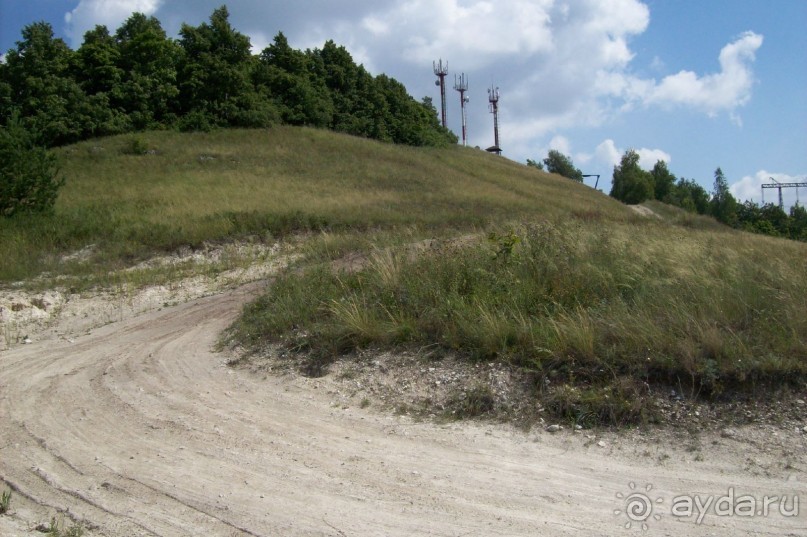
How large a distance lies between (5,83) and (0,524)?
5989 centimetres

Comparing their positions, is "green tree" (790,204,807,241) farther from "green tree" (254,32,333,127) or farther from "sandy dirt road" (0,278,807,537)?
"sandy dirt road" (0,278,807,537)

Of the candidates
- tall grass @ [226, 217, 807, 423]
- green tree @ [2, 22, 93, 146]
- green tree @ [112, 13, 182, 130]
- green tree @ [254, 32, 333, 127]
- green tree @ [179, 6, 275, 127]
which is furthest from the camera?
green tree @ [254, 32, 333, 127]

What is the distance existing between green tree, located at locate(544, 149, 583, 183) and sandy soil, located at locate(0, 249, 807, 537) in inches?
5078

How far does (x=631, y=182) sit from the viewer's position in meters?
97.9

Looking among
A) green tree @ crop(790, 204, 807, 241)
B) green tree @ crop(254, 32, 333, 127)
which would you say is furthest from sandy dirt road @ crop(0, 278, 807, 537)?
green tree @ crop(790, 204, 807, 241)

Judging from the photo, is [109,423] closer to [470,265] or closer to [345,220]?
[470,265]

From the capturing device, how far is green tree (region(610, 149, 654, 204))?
314ft

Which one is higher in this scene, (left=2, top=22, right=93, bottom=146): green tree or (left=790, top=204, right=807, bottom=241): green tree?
(left=2, top=22, right=93, bottom=146): green tree

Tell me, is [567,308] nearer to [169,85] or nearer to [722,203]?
[169,85]

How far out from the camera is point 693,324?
21.6 ft

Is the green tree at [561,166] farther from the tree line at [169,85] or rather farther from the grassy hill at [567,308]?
the grassy hill at [567,308]

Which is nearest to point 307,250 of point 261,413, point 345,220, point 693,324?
point 345,220

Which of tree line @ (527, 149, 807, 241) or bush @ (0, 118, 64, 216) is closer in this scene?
bush @ (0, 118, 64, 216)

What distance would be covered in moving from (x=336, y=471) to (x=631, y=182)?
330 feet
